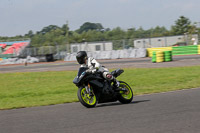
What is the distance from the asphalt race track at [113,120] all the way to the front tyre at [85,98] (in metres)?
0.17

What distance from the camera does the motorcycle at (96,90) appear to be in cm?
796

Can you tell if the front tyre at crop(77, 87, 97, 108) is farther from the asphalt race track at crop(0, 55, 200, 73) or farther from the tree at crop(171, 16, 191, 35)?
the tree at crop(171, 16, 191, 35)

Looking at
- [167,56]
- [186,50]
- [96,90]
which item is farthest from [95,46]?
[96,90]

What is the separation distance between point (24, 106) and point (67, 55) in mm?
34925

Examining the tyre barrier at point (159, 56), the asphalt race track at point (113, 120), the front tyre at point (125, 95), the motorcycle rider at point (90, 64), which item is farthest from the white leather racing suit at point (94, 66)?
the tyre barrier at point (159, 56)

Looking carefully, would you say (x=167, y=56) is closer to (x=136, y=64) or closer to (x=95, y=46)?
(x=136, y=64)

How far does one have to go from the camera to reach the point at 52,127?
18.9 ft

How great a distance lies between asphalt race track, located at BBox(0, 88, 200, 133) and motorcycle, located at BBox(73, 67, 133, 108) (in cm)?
31

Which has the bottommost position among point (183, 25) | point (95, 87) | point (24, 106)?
point (24, 106)

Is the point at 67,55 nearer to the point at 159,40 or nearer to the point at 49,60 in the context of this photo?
the point at 49,60

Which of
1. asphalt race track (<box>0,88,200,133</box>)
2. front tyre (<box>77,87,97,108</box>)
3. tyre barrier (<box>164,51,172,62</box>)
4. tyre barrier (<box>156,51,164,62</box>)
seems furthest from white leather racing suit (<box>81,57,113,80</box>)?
tyre barrier (<box>164,51,172,62</box>)

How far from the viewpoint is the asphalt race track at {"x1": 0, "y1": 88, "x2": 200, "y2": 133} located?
5.39 meters

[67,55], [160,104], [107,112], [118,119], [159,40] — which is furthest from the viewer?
[67,55]

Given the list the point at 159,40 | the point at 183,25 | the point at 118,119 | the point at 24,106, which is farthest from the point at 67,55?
the point at 183,25
